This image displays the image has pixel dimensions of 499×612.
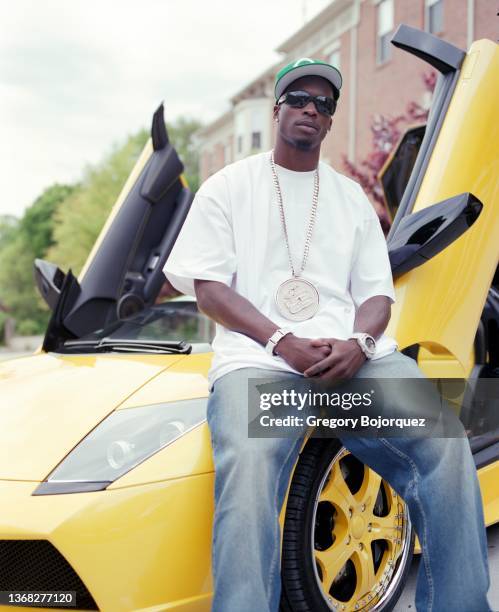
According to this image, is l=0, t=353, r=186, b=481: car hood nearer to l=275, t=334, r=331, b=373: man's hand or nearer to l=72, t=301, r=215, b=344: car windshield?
l=72, t=301, r=215, b=344: car windshield

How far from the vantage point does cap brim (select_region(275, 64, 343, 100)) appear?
97.7 inches

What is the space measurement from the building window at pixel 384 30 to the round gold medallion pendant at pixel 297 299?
1397 centimetres

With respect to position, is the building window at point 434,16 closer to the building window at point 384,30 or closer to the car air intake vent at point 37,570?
the building window at point 384,30

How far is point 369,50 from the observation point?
16.1m

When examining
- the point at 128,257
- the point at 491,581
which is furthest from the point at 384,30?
the point at 491,581

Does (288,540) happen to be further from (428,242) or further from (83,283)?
(83,283)

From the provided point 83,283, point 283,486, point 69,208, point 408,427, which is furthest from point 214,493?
point 69,208

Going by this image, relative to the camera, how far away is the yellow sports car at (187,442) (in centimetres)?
207

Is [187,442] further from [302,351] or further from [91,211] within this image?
[91,211]

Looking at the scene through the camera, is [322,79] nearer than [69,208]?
Yes

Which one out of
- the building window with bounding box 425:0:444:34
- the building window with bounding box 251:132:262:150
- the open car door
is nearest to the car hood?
the open car door

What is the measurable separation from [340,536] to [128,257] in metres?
2.01

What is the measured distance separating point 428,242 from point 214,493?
116cm

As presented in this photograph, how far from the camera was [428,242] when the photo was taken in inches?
103
